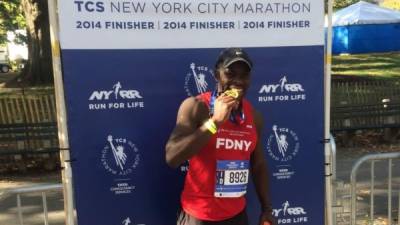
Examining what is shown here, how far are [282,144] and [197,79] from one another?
0.85 meters

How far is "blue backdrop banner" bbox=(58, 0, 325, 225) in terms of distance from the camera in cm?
344

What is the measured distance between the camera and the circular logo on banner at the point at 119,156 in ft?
11.5

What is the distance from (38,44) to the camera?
581 inches

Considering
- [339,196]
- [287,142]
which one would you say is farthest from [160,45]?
[339,196]

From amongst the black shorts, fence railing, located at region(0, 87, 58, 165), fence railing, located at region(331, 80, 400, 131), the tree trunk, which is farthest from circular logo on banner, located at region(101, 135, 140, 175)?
the tree trunk

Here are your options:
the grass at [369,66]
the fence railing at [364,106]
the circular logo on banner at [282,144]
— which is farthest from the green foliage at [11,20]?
the circular logo on banner at [282,144]

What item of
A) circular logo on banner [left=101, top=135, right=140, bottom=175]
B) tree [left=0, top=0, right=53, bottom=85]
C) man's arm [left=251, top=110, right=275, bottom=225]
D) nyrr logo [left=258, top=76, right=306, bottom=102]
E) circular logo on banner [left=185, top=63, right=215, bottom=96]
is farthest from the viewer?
tree [left=0, top=0, right=53, bottom=85]

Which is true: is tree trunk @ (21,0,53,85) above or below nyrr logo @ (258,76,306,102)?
above

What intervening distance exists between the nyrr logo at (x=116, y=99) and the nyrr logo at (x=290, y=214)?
54.4 inches

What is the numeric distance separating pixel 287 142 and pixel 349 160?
563cm

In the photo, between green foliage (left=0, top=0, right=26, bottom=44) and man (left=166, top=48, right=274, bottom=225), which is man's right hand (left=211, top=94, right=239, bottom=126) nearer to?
man (left=166, top=48, right=274, bottom=225)

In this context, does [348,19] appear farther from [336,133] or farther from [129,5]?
[129,5]

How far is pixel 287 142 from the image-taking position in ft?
13.1

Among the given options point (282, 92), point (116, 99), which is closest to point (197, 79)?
point (116, 99)
